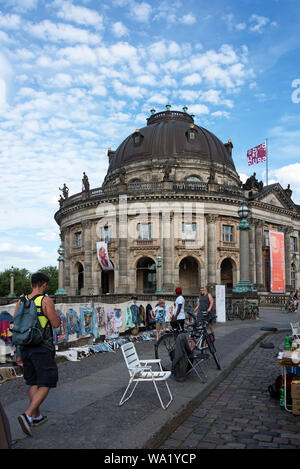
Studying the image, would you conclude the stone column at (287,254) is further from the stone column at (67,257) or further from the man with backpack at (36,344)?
the man with backpack at (36,344)

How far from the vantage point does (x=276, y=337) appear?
53.9 ft

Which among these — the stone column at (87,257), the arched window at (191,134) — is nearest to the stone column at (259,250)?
the arched window at (191,134)

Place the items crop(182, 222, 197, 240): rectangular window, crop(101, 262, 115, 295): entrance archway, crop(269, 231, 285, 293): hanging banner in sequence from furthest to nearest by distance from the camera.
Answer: crop(101, 262, 115, 295): entrance archway
crop(269, 231, 285, 293): hanging banner
crop(182, 222, 197, 240): rectangular window

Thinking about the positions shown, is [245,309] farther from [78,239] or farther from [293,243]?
A: [293,243]

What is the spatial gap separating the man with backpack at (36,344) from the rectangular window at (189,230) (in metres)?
36.6

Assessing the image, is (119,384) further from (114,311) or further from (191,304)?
(191,304)

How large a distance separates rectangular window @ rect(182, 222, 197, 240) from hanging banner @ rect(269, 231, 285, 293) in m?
8.76

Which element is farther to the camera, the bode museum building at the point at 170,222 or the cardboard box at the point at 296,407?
the bode museum building at the point at 170,222

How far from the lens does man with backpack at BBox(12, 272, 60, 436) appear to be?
5.38 meters

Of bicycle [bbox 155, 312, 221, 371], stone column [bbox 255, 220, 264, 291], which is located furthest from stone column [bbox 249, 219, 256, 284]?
bicycle [bbox 155, 312, 221, 371]

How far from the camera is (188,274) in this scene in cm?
4525

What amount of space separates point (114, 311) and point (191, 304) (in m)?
8.34

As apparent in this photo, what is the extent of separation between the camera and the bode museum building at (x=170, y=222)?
41594 mm

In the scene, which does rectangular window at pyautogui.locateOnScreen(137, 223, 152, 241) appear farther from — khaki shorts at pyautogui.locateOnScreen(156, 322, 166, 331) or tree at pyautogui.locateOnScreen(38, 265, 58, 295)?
tree at pyautogui.locateOnScreen(38, 265, 58, 295)
